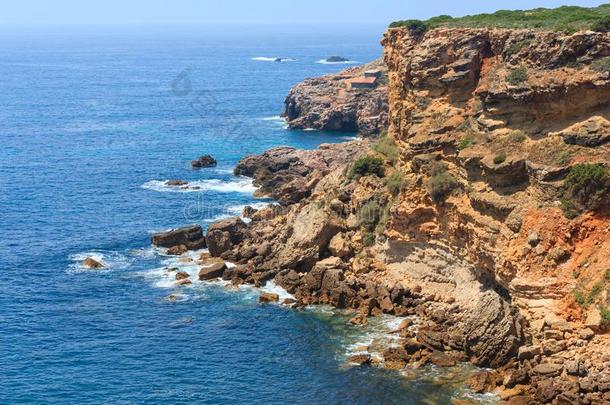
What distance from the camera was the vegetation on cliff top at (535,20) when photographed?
63.7m

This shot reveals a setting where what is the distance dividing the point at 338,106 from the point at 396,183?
84547 mm

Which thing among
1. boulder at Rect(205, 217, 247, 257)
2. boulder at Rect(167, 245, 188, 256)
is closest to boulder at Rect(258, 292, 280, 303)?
boulder at Rect(205, 217, 247, 257)

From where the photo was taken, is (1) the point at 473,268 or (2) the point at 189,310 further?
(2) the point at 189,310

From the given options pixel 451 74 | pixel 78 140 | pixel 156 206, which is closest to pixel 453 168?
pixel 451 74

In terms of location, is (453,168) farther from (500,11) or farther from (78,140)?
(78,140)

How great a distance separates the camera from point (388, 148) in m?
81.9

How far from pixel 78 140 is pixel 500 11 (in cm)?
8868

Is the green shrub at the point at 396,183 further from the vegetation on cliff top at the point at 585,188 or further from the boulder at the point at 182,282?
the boulder at the point at 182,282

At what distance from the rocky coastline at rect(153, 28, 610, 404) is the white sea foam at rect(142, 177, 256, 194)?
80.8 ft

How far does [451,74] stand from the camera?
72.4m

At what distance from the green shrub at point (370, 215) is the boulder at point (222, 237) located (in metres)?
14.0

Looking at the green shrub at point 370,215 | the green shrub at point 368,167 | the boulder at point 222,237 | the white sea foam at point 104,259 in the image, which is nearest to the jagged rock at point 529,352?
the green shrub at point 370,215

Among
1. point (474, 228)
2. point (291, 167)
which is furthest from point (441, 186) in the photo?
point (291, 167)

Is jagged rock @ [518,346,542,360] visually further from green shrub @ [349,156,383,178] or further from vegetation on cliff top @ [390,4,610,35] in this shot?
green shrub @ [349,156,383,178]
